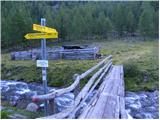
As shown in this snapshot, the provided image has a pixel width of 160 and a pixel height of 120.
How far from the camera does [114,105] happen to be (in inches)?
451

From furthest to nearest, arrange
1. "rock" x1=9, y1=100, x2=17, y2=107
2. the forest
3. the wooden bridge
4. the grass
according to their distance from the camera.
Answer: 1. the forest
2. the grass
3. "rock" x1=9, y1=100, x2=17, y2=107
4. the wooden bridge

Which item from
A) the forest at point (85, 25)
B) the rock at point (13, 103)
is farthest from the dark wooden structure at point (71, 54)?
the rock at point (13, 103)

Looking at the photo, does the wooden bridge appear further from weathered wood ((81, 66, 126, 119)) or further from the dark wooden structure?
the dark wooden structure

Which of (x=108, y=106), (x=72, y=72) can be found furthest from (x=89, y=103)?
(x=72, y=72)

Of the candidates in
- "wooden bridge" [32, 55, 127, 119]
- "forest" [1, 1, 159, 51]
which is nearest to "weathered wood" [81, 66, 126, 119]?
"wooden bridge" [32, 55, 127, 119]

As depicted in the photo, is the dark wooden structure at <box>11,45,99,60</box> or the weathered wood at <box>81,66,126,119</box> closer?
the weathered wood at <box>81,66,126,119</box>

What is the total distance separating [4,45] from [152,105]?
4300cm

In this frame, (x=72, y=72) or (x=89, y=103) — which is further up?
(x=89, y=103)

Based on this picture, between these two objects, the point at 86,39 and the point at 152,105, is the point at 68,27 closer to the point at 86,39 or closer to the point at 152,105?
the point at 86,39

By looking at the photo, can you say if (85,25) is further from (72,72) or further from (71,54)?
(72,72)

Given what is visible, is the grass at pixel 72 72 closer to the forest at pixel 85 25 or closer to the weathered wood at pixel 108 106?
the weathered wood at pixel 108 106

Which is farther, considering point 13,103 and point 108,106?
point 13,103

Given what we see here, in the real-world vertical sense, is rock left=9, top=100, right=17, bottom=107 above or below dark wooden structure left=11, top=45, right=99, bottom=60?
below

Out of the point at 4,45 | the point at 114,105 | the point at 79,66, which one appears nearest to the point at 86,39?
the point at 4,45
